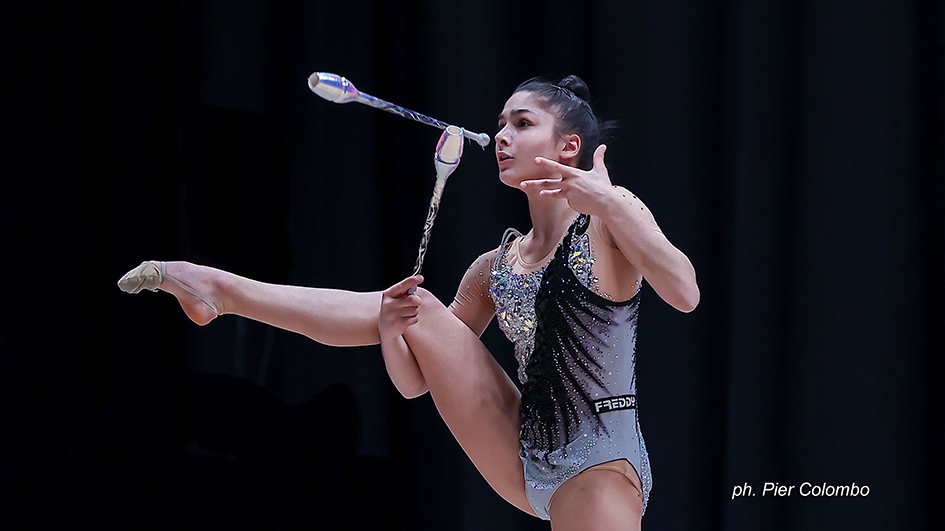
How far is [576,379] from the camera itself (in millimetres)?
1556

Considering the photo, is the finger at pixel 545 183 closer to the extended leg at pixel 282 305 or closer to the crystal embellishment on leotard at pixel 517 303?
the crystal embellishment on leotard at pixel 517 303

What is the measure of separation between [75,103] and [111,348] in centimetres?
68

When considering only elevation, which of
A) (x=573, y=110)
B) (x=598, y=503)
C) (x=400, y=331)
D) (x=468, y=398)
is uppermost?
(x=573, y=110)

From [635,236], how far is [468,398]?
441 mm

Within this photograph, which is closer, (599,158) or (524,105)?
(599,158)

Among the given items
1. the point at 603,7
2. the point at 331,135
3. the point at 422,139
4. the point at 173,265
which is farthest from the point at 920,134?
the point at 173,265

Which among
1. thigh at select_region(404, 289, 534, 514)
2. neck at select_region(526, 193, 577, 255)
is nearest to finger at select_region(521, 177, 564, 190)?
neck at select_region(526, 193, 577, 255)

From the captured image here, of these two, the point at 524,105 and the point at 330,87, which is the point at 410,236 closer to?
the point at 524,105

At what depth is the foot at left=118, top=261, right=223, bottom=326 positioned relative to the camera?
156cm

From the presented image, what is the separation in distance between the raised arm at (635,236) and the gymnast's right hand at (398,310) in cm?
30

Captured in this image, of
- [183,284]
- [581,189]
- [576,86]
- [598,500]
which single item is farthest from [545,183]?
[183,284]

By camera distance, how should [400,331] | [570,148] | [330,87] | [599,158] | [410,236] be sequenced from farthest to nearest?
[410,236] → [570,148] → [400,331] → [599,158] → [330,87]

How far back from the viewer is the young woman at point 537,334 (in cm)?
151

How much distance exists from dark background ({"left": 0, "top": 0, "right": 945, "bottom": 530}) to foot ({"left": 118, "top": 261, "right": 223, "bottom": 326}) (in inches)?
34.1
